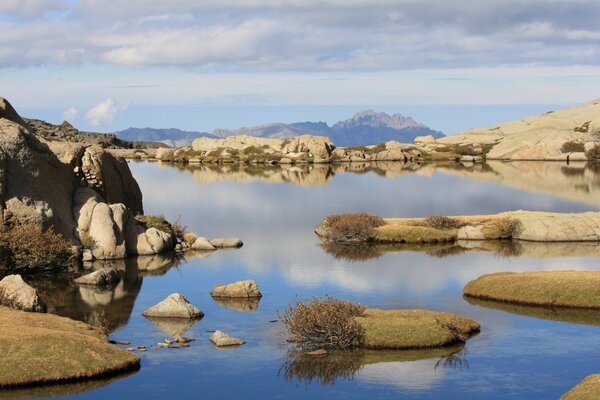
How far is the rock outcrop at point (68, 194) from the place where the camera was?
201ft

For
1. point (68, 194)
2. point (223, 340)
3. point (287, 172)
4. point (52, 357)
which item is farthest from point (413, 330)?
point (287, 172)

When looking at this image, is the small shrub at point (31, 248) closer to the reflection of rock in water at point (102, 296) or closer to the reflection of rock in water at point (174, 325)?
the reflection of rock in water at point (102, 296)

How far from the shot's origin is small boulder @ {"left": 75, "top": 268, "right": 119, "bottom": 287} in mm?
55844

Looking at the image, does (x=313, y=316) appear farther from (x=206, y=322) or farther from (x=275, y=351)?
(x=206, y=322)

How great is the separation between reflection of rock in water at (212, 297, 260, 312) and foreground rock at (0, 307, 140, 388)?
Answer: 36.1 ft

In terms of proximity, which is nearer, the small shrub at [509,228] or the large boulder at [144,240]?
the large boulder at [144,240]

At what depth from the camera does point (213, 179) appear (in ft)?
511

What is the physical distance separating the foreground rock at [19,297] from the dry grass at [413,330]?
16372mm

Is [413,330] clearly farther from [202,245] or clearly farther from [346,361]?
[202,245]

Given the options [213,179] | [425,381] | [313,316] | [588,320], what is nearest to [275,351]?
[313,316]

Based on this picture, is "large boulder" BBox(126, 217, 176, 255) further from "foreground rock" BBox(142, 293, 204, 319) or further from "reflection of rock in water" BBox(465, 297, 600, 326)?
"reflection of rock in water" BBox(465, 297, 600, 326)

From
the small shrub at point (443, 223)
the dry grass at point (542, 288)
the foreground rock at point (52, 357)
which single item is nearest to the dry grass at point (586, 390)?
the dry grass at point (542, 288)

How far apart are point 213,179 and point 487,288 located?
348 ft

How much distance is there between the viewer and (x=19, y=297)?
46.0 m
